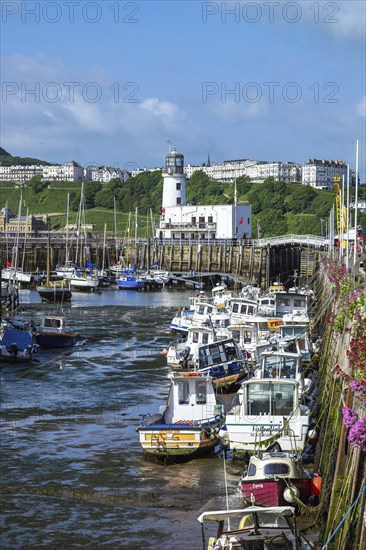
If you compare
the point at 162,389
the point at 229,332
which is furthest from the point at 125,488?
the point at 229,332

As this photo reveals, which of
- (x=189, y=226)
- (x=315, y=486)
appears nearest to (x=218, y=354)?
(x=315, y=486)

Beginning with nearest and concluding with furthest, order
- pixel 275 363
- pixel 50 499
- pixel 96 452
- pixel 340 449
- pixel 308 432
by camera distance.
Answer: pixel 340 449 → pixel 50 499 → pixel 308 432 → pixel 96 452 → pixel 275 363

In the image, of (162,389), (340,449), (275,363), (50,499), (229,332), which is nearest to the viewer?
(340,449)

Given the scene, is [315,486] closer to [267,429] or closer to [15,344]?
[267,429]

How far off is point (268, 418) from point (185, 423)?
3160 millimetres

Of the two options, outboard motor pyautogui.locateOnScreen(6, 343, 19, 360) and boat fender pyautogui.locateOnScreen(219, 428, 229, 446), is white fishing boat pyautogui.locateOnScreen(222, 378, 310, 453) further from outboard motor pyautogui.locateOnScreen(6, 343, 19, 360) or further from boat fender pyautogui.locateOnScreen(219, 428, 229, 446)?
outboard motor pyautogui.locateOnScreen(6, 343, 19, 360)

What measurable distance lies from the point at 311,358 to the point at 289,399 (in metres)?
17.0

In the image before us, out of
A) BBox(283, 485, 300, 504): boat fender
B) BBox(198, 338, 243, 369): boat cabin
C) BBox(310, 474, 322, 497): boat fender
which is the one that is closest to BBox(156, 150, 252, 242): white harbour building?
BBox(198, 338, 243, 369): boat cabin

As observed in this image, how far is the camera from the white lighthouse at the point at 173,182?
485ft

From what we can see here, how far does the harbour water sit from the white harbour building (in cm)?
8323

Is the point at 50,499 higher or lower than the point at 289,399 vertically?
lower

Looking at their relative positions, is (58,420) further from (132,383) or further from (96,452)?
(132,383)

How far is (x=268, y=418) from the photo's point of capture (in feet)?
98.0

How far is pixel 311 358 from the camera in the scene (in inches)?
1869
